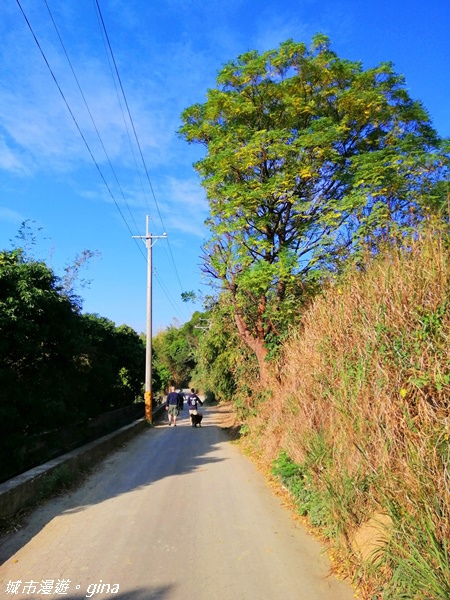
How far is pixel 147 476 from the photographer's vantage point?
8625 mm

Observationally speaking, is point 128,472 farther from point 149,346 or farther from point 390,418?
point 149,346

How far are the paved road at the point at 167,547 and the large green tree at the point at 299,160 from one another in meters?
5.39

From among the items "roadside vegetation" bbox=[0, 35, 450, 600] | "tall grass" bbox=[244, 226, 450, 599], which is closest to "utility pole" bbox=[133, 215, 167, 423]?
"roadside vegetation" bbox=[0, 35, 450, 600]

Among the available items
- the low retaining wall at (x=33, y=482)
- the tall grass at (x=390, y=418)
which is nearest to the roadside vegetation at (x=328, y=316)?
the tall grass at (x=390, y=418)

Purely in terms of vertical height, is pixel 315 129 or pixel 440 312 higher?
pixel 315 129

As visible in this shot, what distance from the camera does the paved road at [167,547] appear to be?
12.4 feet

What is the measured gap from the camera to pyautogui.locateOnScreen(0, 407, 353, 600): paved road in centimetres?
377

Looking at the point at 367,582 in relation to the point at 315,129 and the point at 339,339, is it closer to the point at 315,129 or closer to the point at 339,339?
the point at 339,339

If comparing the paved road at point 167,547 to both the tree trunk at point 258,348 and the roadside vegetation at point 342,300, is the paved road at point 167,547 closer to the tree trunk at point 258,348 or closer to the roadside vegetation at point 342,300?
the roadside vegetation at point 342,300

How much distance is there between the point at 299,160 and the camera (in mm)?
10852

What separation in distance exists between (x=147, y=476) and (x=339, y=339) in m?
5.11

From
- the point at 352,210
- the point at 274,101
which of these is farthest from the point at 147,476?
the point at 274,101

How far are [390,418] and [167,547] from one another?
2781 mm

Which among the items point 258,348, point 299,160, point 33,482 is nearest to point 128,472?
point 33,482
